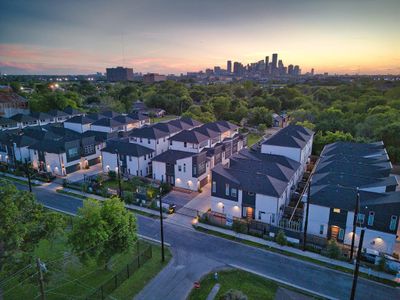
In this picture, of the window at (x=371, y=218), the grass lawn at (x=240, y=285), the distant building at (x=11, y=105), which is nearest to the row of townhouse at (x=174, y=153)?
the grass lawn at (x=240, y=285)

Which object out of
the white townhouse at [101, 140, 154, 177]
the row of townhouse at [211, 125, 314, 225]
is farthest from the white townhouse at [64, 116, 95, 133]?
the row of townhouse at [211, 125, 314, 225]

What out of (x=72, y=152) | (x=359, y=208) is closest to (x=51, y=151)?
(x=72, y=152)

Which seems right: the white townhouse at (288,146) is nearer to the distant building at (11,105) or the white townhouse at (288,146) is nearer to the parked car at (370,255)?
the parked car at (370,255)

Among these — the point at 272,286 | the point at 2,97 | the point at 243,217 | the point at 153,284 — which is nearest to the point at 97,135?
the point at 243,217

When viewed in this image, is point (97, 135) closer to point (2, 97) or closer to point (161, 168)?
point (161, 168)

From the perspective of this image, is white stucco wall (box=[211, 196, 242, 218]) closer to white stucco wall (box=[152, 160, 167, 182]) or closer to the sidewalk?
the sidewalk

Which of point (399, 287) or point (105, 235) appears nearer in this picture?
point (105, 235)

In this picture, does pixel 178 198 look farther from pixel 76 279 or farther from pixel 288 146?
pixel 288 146
